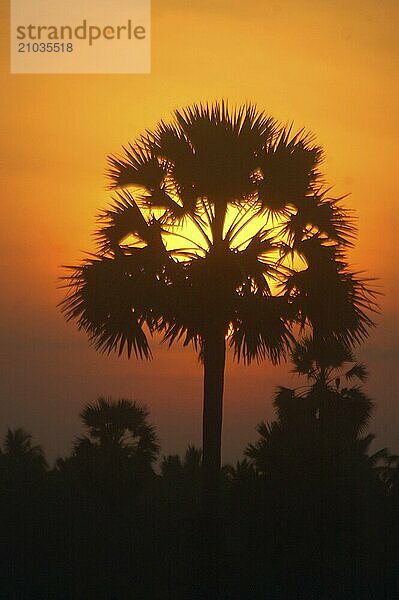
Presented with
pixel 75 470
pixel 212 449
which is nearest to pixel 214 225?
pixel 212 449

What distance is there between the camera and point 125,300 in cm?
2595

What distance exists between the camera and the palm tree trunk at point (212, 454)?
24109 millimetres

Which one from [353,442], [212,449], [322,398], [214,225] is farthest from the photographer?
[322,398]

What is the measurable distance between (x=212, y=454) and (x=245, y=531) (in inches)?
118

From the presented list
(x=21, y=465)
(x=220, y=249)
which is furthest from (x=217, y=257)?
(x=21, y=465)

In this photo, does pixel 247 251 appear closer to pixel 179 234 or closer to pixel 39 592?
pixel 179 234

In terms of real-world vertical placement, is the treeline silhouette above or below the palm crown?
below

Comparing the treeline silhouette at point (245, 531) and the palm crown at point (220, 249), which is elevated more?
the palm crown at point (220, 249)

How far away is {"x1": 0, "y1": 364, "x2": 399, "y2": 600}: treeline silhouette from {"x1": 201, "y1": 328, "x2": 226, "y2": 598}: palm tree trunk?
0.32 m

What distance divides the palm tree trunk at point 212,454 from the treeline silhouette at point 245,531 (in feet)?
1.04

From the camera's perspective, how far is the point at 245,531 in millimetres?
27141

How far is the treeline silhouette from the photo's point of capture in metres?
26.1

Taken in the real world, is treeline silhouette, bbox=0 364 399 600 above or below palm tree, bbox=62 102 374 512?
below

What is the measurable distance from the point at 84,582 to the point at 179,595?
2696 mm
